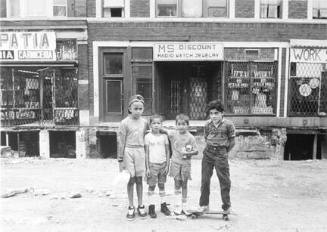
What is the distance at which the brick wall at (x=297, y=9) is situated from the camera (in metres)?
14.5

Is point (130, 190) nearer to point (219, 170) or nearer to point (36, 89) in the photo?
point (219, 170)

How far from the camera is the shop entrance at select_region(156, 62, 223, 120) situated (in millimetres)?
16031

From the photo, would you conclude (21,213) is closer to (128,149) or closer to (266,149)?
(128,149)

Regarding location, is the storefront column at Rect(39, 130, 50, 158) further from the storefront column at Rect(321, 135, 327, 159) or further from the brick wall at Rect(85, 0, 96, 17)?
the storefront column at Rect(321, 135, 327, 159)

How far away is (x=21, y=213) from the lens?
6.09 metres

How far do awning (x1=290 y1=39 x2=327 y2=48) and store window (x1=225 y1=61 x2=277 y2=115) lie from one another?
1.14m

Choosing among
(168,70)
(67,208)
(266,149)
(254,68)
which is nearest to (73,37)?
(168,70)

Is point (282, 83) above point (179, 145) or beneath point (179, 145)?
above

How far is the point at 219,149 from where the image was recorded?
18.7 feet

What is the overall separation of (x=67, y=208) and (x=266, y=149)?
896 cm

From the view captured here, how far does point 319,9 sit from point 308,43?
1.57m

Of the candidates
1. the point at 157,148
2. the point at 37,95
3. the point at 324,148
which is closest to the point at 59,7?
the point at 37,95

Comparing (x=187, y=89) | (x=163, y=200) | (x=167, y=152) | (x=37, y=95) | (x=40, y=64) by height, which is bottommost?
(x=163, y=200)

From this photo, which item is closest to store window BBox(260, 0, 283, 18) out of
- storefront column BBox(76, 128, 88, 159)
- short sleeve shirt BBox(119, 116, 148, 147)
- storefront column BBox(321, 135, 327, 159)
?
storefront column BBox(321, 135, 327, 159)
